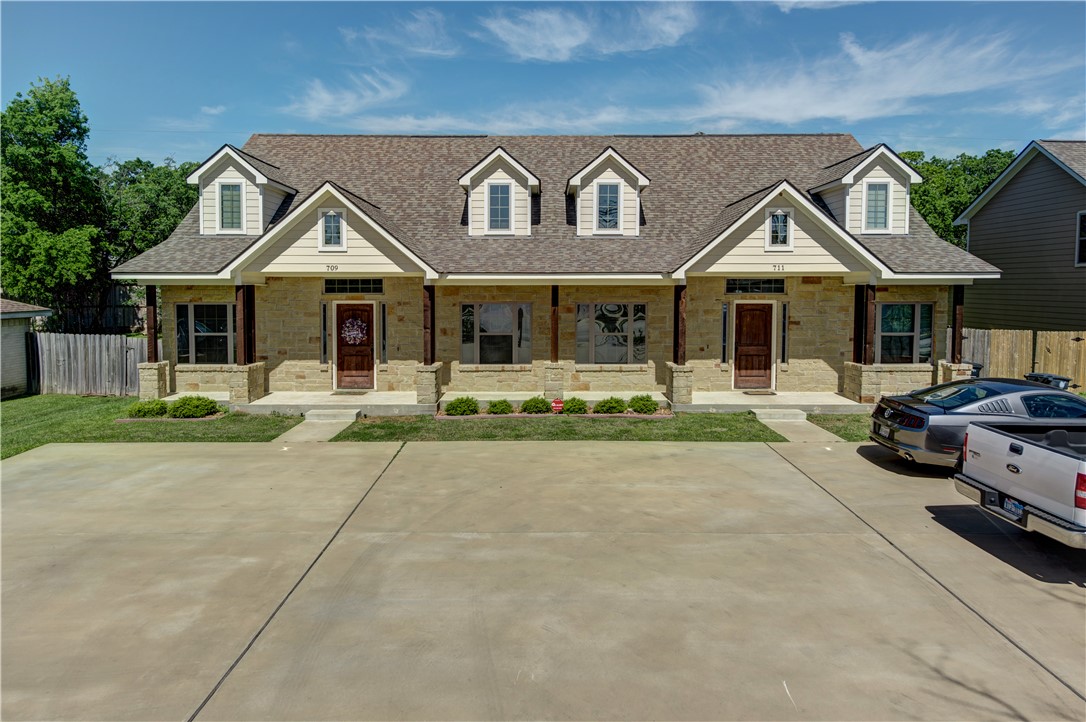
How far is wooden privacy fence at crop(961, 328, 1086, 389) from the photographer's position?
20.1m

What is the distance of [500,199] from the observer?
19.7 meters

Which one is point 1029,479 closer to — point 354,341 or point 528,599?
point 528,599

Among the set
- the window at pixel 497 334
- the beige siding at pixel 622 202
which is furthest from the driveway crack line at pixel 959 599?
the beige siding at pixel 622 202

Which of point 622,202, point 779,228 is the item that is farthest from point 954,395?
point 622,202

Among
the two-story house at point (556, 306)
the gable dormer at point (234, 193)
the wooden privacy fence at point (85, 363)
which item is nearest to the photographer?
the two-story house at point (556, 306)

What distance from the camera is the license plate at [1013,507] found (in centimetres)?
767

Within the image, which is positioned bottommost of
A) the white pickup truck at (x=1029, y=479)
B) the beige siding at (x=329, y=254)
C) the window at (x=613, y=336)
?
the white pickup truck at (x=1029, y=479)

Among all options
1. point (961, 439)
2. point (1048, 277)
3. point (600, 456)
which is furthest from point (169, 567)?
point (1048, 277)

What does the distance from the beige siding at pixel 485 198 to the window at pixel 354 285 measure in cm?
298

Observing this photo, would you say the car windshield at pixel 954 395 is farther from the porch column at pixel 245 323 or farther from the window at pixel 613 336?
the porch column at pixel 245 323

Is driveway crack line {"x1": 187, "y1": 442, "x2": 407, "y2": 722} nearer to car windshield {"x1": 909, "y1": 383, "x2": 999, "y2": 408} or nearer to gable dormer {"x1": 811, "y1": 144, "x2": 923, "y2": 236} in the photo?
car windshield {"x1": 909, "y1": 383, "x2": 999, "y2": 408}

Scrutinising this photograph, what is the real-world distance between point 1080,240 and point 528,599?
22883 mm

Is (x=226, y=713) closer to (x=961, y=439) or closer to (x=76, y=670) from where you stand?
(x=76, y=670)

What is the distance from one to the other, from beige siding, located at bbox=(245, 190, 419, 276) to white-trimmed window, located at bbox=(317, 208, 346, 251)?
9 cm
